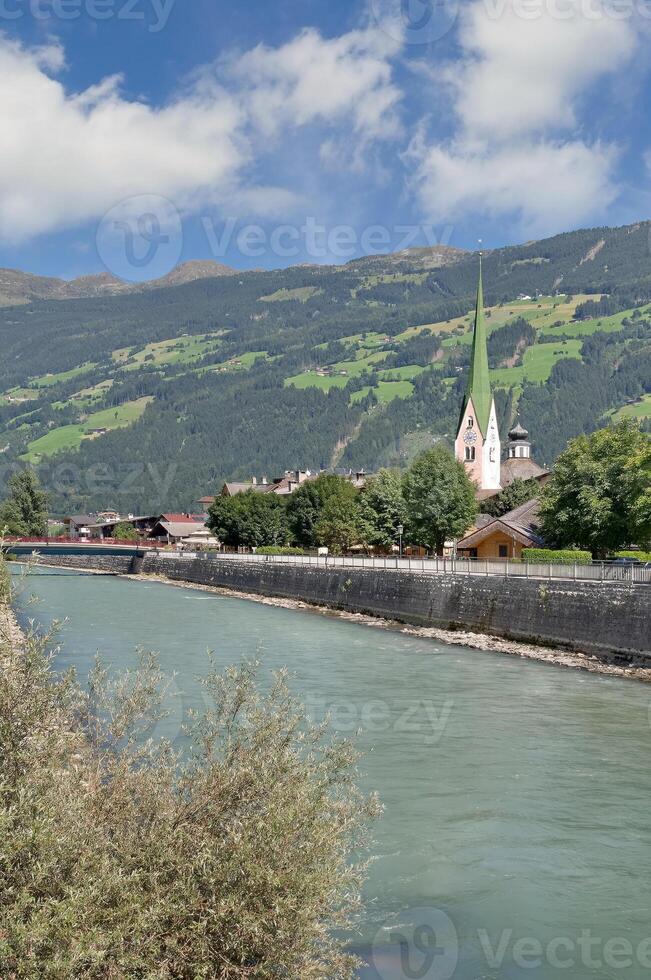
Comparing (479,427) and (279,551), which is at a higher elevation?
(479,427)

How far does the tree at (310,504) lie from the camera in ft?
372

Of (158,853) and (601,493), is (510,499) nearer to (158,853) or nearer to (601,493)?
(601,493)

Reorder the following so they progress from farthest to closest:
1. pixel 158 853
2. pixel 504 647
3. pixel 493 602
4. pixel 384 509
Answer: pixel 384 509 < pixel 493 602 < pixel 504 647 < pixel 158 853

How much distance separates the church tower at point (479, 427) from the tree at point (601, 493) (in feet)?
244

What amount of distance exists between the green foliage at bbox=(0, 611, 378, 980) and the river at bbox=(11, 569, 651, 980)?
283 cm

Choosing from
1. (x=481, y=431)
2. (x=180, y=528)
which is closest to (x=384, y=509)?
(x=481, y=431)

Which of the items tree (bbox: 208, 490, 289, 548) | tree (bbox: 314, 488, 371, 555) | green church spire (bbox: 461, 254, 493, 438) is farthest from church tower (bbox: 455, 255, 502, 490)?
tree (bbox: 314, 488, 371, 555)

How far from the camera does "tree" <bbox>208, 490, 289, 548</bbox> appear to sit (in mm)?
121062

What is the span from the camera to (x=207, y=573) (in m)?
98.6

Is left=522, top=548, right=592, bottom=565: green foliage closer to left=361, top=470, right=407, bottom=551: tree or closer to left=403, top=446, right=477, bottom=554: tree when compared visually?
left=403, top=446, right=477, bottom=554: tree

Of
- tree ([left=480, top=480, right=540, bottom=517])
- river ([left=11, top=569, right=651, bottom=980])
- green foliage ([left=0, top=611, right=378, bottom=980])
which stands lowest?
river ([left=11, top=569, right=651, bottom=980])

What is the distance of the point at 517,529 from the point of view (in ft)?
252

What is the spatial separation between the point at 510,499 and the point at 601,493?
47.1 metres

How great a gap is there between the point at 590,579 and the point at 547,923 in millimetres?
29951
